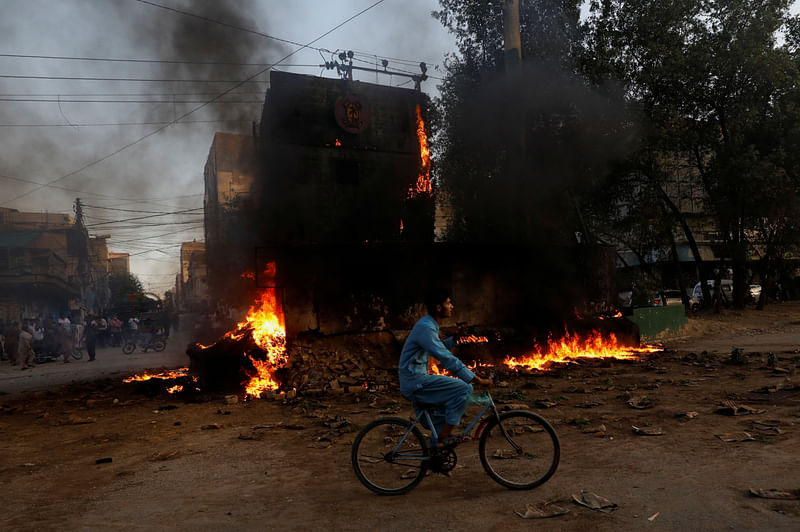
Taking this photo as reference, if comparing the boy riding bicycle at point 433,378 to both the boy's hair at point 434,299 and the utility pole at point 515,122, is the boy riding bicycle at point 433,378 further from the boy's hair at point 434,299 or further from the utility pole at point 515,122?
the utility pole at point 515,122

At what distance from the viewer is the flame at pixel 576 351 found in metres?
13.4

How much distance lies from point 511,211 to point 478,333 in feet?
18.8

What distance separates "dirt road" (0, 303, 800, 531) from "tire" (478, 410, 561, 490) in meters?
0.15

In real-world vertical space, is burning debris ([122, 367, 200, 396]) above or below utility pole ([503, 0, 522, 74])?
below

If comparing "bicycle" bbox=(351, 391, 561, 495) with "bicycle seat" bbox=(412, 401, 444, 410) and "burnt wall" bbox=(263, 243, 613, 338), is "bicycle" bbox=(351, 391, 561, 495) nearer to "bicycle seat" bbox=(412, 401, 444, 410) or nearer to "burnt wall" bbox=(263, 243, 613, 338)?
"bicycle seat" bbox=(412, 401, 444, 410)

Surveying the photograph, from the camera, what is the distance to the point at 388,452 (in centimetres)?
463

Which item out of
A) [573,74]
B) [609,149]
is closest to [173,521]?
[609,149]

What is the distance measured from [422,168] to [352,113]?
130 inches

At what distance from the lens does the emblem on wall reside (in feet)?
60.3

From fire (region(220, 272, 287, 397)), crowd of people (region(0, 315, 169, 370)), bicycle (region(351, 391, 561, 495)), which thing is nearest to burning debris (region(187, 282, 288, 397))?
fire (region(220, 272, 287, 397))

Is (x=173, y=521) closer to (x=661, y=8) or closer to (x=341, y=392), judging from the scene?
(x=341, y=392)

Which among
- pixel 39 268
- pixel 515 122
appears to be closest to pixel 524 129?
pixel 515 122

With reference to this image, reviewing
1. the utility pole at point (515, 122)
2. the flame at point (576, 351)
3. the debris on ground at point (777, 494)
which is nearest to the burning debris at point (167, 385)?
the flame at point (576, 351)

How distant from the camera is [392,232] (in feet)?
58.8
